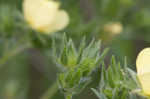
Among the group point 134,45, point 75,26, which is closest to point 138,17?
point 134,45

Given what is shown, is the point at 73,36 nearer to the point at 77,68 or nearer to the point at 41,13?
the point at 41,13

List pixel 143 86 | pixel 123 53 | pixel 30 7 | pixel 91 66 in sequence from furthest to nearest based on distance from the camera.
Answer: pixel 123 53 → pixel 30 7 → pixel 91 66 → pixel 143 86

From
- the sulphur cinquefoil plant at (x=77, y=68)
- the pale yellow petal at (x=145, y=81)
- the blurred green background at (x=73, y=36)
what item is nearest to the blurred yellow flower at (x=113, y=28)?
the blurred green background at (x=73, y=36)

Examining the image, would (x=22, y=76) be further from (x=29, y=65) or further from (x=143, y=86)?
(x=143, y=86)

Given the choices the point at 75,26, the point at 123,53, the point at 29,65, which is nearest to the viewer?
the point at 75,26

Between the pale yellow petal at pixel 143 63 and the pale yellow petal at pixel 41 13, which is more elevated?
the pale yellow petal at pixel 143 63

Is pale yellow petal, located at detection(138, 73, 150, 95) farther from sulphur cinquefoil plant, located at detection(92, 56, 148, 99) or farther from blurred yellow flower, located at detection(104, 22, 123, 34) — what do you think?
blurred yellow flower, located at detection(104, 22, 123, 34)

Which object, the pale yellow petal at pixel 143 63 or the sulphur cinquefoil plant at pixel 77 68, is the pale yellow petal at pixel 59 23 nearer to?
the sulphur cinquefoil plant at pixel 77 68
